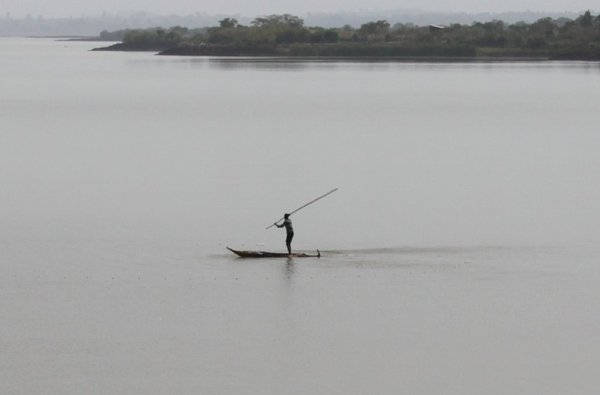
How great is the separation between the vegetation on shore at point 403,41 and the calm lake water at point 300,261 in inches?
3033

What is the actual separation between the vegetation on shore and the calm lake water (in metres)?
77.0

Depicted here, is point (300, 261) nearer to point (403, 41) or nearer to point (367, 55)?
point (367, 55)

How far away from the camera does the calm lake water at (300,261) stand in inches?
561

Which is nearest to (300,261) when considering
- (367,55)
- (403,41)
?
(367,55)

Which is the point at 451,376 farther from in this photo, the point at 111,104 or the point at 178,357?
the point at 111,104

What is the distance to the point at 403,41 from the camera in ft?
413

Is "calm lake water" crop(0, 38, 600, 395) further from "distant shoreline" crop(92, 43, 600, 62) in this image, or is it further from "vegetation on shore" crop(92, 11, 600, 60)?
"vegetation on shore" crop(92, 11, 600, 60)

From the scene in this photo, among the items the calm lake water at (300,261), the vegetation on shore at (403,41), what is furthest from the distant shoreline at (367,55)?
the calm lake water at (300,261)

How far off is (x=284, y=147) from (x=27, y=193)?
11.3 metres

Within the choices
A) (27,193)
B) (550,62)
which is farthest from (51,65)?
(27,193)

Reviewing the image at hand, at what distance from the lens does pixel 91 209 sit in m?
24.5

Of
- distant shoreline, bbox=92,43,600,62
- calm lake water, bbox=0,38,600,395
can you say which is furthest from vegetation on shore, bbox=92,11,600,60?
calm lake water, bbox=0,38,600,395

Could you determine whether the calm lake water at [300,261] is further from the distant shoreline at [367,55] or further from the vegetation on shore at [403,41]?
the vegetation on shore at [403,41]

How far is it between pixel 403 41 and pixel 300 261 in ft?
355
